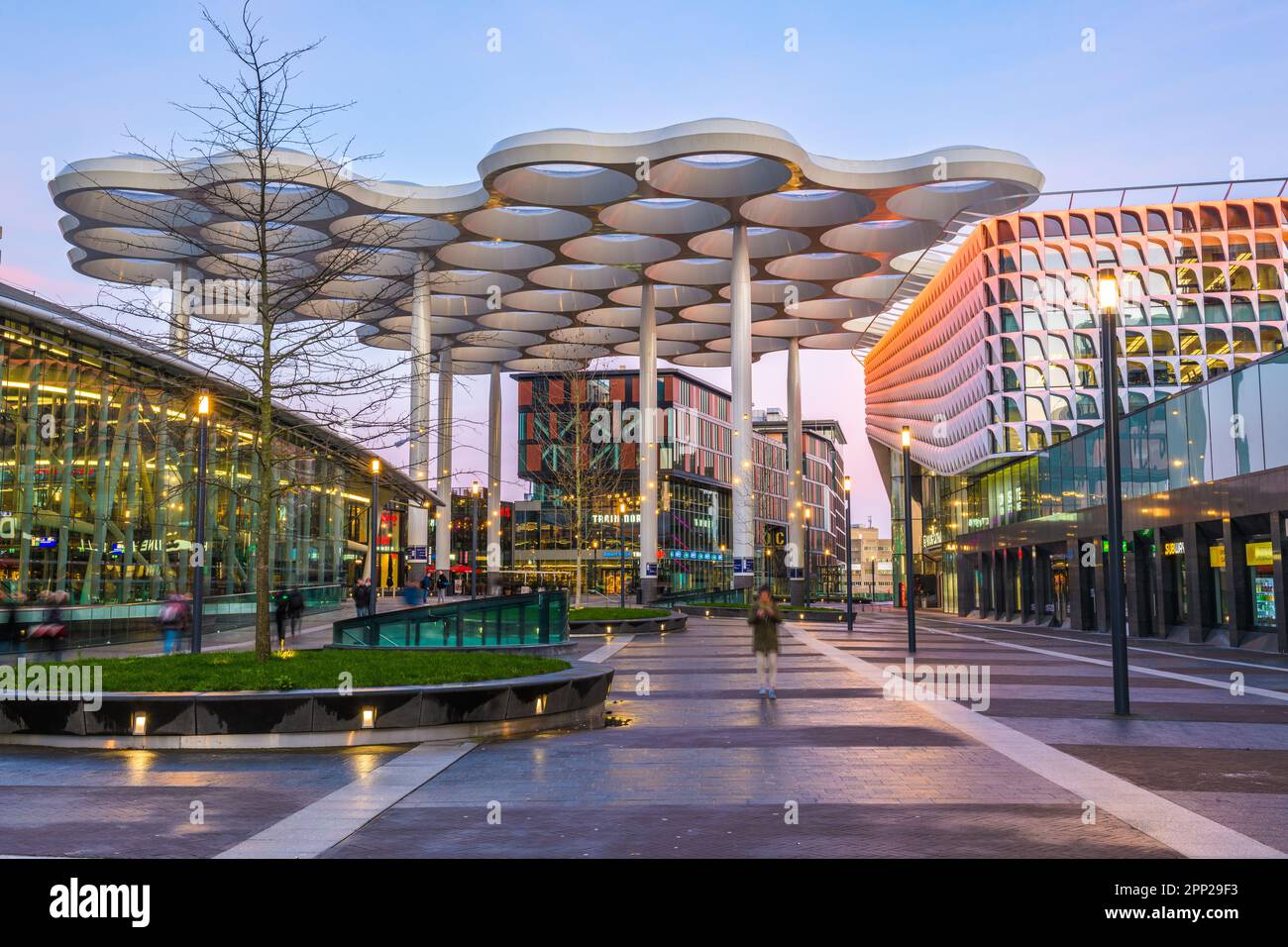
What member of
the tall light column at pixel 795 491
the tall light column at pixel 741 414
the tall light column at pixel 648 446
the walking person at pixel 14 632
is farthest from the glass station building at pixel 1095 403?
the walking person at pixel 14 632

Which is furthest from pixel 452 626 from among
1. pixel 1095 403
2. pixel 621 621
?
pixel 1095 403

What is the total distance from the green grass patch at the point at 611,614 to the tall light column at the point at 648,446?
920 inches

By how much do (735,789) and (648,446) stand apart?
58768 millimetres

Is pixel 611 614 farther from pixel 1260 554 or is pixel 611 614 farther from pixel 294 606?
pixel 1260 554

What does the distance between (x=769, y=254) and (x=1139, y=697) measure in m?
50.0

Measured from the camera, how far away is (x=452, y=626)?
73.0ft

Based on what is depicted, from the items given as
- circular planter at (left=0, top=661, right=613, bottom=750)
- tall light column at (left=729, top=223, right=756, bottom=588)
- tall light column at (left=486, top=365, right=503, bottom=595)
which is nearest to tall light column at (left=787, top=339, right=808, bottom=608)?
tall light column at (left=729, top=223, right=756, bottom=588)

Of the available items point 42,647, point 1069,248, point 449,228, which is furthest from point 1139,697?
point 449,228

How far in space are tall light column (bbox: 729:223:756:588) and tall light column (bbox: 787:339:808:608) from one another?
375cm

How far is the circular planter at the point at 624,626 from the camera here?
35.8 m

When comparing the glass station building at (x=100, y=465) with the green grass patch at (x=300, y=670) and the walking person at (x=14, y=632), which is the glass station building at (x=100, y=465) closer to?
the walking person at (x=14, y=632)

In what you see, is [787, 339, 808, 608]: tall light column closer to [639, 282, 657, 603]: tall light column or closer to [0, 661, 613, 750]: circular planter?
[639, 282, 657, 603]: tall light column

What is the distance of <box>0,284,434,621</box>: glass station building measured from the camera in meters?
24.5

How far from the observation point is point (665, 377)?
105 m
